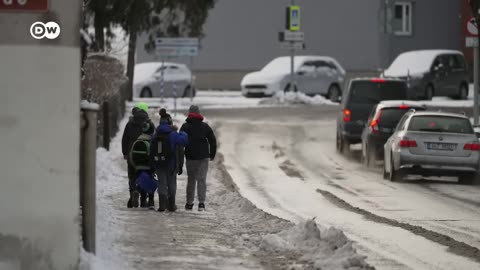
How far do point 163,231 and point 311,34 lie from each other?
5159 centimetres

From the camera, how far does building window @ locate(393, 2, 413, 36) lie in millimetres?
66625

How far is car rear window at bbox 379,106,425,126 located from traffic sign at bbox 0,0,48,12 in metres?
18.6

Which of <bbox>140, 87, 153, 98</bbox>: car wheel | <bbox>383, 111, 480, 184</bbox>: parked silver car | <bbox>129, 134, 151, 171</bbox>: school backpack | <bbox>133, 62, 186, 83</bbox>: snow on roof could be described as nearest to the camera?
<bbox>129, 134, 151, 171</bbox>: school backpack

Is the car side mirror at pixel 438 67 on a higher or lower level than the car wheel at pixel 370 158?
higher

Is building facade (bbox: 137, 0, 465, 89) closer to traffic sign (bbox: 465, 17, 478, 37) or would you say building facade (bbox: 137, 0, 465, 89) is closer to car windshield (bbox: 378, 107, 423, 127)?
traffic sign (bbox: 465, 17, 478, 37)

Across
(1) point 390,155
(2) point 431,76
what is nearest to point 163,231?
(1) point 390,155

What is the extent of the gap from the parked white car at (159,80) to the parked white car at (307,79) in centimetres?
255

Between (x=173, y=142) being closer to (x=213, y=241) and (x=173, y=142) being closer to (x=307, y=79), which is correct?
(x=213, y=241)

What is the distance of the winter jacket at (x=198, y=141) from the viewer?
18875mm

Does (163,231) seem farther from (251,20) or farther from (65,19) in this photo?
(251,20)

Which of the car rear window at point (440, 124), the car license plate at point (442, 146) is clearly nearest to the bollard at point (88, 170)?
the car license plate at point (442, 146)

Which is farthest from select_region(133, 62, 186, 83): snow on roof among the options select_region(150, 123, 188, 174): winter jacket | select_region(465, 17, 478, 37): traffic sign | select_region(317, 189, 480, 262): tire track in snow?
select_region(150, 123, 188, 174): winter jacket

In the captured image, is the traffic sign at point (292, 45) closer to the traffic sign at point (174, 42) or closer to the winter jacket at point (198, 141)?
the traffic sign at point (174, 42)

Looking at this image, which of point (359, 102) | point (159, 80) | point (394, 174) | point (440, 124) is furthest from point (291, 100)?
point (394, 174)
